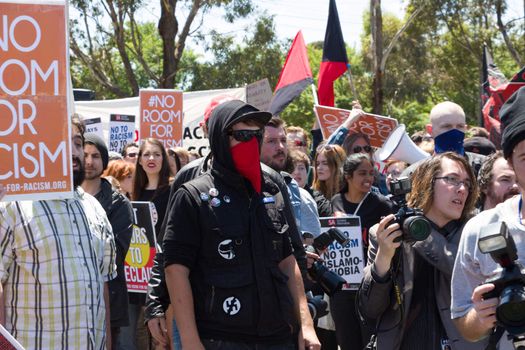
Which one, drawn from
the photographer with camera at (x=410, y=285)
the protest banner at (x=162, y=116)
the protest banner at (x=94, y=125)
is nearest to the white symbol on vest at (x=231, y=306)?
the photographer with camera at (x=410, y=285)

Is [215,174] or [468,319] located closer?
[468,319]

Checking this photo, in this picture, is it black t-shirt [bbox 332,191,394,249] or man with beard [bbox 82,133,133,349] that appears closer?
man with beard [bbox 82,133,133,349]

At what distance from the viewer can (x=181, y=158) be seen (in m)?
10.2

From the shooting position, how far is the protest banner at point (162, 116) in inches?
510

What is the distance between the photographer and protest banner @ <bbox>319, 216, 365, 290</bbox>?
295 inches

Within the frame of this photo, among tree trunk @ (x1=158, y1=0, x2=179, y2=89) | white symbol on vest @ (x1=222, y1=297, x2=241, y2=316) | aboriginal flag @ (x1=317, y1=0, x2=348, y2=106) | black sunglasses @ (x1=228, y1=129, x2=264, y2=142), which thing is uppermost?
tree trunk @ (x1=158, y1=0, x2=179, y2=89)

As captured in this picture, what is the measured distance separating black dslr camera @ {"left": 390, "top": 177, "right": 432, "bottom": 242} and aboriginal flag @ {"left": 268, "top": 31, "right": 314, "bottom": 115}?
8220 millimetres

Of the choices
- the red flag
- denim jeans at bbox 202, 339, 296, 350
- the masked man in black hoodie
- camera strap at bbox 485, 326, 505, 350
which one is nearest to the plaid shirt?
the masked man in black hoodie

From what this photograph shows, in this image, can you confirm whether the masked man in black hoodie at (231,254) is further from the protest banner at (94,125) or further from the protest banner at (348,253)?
the protest banner at (94,125)

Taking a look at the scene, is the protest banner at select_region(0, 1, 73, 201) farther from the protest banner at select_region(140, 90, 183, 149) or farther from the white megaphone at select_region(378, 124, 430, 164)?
the protest banner at select_region(140, 90, 183, 149)

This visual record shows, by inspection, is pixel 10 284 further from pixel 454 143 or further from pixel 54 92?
pixel 454 143

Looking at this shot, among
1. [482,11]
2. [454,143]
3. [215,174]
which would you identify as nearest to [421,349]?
[215,174]

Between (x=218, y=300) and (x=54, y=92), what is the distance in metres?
1.25

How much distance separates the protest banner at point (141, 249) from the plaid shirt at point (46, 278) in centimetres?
329
